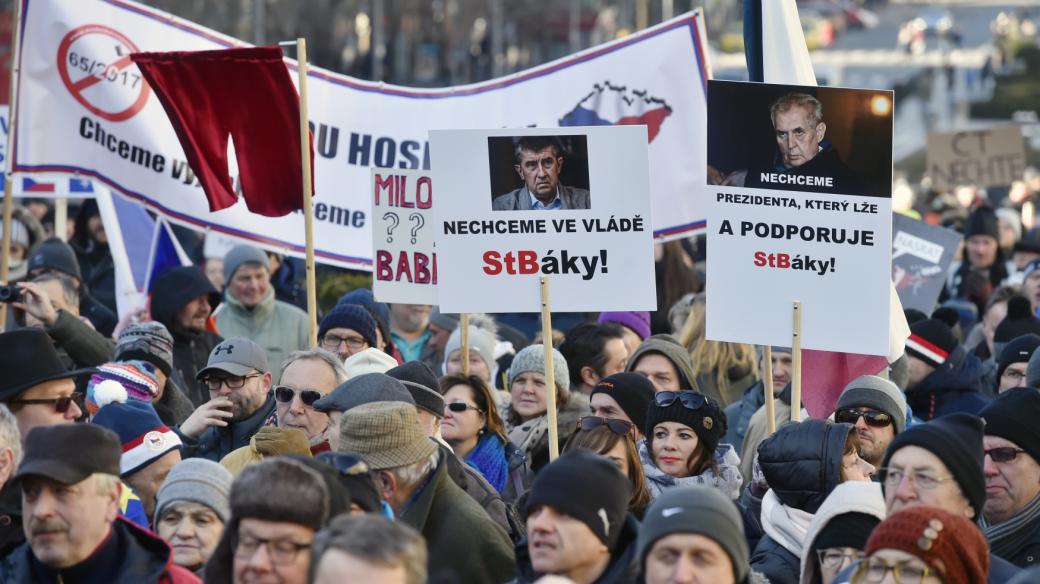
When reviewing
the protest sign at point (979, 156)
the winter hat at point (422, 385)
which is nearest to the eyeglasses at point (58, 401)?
the winter hat at point (422, 385)

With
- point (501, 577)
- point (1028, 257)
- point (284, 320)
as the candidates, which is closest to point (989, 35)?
point (1028, 257)

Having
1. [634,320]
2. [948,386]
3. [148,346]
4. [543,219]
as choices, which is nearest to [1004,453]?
[543,219]

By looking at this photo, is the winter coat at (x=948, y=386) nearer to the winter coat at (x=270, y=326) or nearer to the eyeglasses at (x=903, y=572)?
the winter coat at (x=270, y=326)

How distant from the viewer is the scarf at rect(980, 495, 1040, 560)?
6.64m

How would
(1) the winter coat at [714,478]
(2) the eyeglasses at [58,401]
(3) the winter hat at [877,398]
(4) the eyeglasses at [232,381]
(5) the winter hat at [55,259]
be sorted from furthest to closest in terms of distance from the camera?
1. (5) the winter hat at [55,259]
2. (4) the eyeglasses at [232,381]
3. (3) the winter hat at [877,398]
4. (1) the winter coat at [714,478]
5. (2) the eyeglasses at [58,401]

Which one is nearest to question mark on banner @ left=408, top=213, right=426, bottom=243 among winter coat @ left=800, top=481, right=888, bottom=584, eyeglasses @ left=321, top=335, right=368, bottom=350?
eyeglasses @ left=321, top=335, right=368, bottom=350

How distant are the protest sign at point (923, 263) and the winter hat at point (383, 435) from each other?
707 cm

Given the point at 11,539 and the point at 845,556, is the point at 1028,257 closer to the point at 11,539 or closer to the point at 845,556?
the point at 845,556

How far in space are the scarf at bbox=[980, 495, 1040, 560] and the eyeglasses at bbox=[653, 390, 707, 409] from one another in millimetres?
→ 1269

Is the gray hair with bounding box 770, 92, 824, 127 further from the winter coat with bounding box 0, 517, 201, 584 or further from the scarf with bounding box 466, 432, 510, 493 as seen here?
the winter coat with bounding box 0, 517, 201, 584

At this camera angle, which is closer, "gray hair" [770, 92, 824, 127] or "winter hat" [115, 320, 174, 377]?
"gray hair" [770, 92, 824, 127]

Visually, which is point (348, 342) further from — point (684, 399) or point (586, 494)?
point (586, 494)

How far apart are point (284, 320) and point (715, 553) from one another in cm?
651

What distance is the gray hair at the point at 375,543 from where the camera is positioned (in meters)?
4.56
